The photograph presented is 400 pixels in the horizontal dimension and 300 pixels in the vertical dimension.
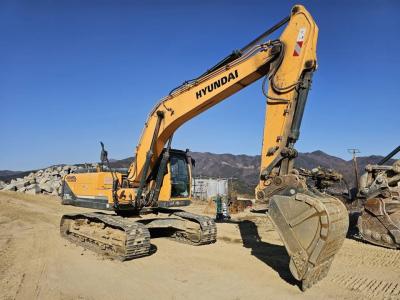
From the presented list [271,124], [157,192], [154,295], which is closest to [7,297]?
[154,295]

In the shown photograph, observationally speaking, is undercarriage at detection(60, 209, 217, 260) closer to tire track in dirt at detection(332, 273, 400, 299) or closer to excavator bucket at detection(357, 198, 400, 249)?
tire track in dirt at detection(332, 273, 400, 299)

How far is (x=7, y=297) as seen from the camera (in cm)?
494

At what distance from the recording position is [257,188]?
5750 millimetres

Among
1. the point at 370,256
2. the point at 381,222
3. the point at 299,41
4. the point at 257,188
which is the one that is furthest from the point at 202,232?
the point at 299,41

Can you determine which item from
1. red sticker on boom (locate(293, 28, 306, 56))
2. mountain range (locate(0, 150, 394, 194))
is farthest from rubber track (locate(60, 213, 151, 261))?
mountain range (locate(0, 150, 394, 194))

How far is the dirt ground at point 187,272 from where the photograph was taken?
514 cm

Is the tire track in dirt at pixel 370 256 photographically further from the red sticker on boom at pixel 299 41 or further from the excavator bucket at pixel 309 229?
the red sticker on boom at pixel 299 41

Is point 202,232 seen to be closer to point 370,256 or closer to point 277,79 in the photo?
point 370,256

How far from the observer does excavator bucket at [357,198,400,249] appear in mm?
8625

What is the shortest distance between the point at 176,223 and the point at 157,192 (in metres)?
1.05

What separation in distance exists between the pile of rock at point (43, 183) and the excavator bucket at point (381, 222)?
17.6 m

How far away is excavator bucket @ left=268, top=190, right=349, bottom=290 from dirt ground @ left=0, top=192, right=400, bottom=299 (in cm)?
39

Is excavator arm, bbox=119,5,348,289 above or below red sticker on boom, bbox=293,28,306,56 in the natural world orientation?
below

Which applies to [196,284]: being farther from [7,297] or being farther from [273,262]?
[7,297]
